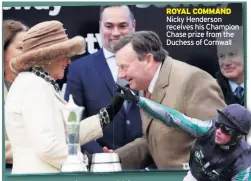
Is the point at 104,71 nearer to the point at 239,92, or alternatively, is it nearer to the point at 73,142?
the point at 73,142

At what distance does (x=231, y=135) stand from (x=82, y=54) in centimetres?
215

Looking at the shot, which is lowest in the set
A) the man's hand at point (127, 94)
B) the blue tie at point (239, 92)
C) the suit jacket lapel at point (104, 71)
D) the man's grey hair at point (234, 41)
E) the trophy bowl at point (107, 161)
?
the trophy bowl at point (107, 161)

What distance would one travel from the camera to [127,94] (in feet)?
32.6

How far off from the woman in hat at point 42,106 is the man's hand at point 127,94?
8 cm

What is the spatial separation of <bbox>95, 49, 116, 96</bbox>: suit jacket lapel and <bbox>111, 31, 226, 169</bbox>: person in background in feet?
0.46

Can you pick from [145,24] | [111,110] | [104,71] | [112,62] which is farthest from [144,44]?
[111,110]

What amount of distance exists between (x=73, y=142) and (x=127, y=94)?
0.86 m

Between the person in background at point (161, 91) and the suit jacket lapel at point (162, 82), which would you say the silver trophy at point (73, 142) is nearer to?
the person in background at point (161, 91)

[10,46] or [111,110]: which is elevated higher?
[10,46]

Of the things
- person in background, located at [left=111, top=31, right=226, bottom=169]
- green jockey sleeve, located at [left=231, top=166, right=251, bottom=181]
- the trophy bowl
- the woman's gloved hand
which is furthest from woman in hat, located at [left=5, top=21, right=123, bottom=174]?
green jockey sleeve, located at [left=231, top=166, right=251, bottom=181]

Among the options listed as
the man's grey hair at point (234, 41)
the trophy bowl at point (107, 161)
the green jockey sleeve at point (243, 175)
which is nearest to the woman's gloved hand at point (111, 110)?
the trophy bowl at point (107, 161)

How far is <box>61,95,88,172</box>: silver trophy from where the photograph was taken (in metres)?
9.90

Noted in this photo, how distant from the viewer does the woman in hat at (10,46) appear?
1011cm

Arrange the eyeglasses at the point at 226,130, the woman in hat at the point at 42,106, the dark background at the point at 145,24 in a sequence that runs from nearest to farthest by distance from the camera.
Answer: the eyeglasses at the point at 226,130, the woman in hat at the point at 42,106, the dark background at the point at 145,24
